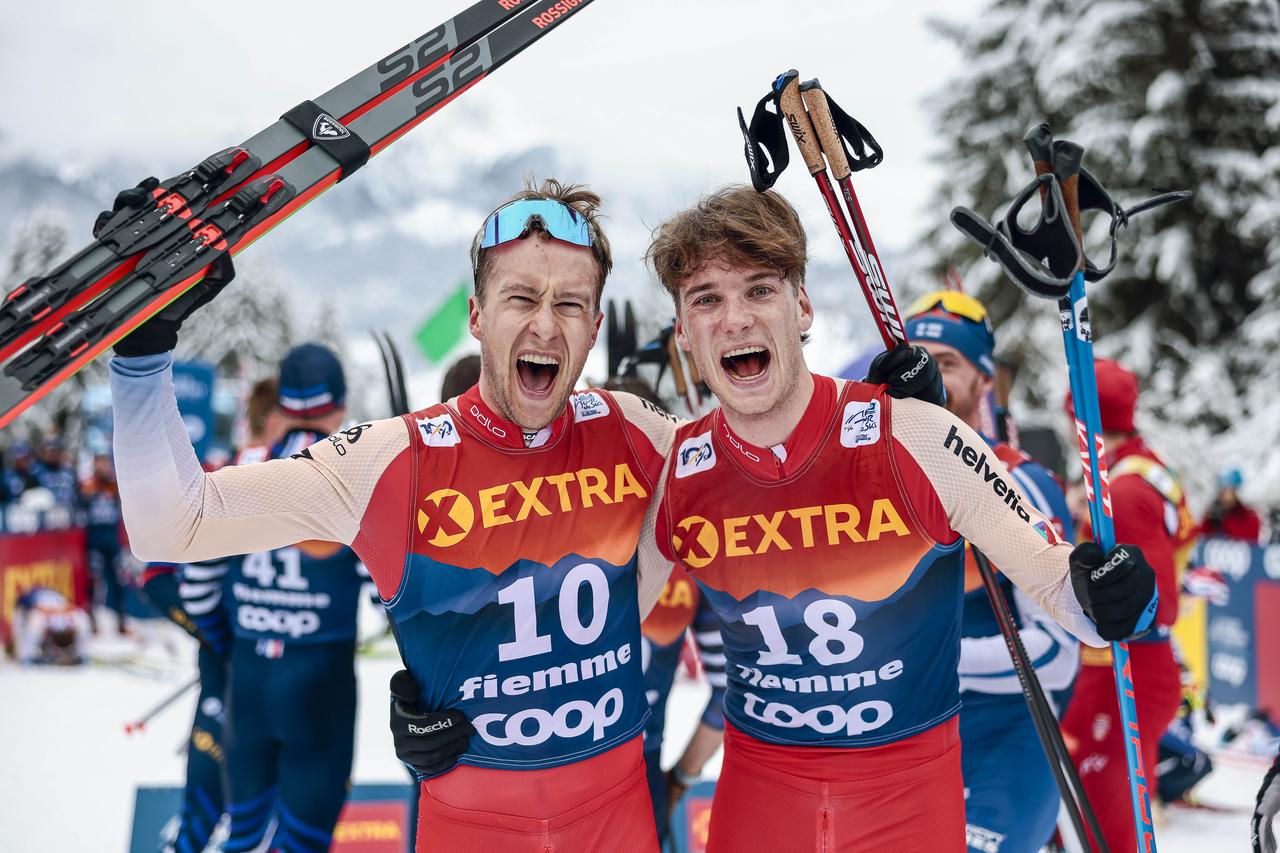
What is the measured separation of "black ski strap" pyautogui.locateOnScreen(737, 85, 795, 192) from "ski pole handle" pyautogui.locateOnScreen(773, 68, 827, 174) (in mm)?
29

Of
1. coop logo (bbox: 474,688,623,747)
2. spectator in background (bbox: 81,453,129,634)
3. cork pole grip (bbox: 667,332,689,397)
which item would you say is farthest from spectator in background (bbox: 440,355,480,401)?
spectator in background (bbox: 81,453,129,634)

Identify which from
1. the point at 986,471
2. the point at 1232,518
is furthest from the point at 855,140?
the point at 1232,518

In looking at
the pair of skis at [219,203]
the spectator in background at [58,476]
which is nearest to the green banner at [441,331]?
the spectator in background at [58,476]

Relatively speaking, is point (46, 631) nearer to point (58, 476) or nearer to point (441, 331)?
point (58, 476)

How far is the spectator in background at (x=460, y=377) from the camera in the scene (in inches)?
168

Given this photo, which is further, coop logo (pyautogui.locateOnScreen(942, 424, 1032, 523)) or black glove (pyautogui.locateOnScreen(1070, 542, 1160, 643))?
coop logo (pyautogui.locateOnScreen(942, 424, 1032, 523))

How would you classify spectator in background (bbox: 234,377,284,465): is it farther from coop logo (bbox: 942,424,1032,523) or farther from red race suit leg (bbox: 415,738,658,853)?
coop logo (bbox: 942,424,1032,523)

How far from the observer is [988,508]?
98.7 inches

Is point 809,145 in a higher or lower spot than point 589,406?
higher

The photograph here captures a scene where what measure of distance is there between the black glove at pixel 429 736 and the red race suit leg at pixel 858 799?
0.77 m

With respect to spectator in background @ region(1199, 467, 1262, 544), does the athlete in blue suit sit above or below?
below

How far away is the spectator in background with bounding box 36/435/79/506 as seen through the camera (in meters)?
13.6

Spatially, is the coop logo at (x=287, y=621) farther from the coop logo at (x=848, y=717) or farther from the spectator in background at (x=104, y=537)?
the spectator in background at (x=104, y=537)

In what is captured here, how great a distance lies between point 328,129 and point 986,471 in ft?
5.77
